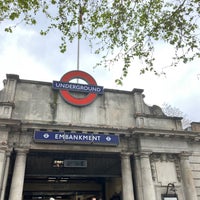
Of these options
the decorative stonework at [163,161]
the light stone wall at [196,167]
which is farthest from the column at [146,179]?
the light stone wall at [196,167]

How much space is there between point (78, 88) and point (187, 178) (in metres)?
10.5

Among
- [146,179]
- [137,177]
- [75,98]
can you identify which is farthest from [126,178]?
[75,98]

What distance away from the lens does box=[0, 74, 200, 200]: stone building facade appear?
619 inches

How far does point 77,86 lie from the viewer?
18188mm

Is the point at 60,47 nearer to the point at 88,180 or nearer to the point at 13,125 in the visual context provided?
the point at 13,125

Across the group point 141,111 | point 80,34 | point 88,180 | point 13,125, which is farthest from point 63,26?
point 88,180

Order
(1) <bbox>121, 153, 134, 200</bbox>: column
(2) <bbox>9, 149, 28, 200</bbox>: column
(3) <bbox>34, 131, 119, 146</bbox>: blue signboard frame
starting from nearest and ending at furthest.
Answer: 1. (2) <bbox>9, 149, 28, 200</bbox>: column
2. (3) <bbox>34, 131, 119, 146</bbox>: blue signboard frame
3. (1) <bbox>121, 153, 134, 200</bbox>: column

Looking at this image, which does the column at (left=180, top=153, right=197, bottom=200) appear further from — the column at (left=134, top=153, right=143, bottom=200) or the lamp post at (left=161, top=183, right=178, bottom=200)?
the column at (left=134, top=153, right=143, bottom=200)

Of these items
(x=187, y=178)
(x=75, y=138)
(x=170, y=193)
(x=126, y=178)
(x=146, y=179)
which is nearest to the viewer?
(x=75, y=138)

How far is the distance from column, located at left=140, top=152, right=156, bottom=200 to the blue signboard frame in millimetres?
2382

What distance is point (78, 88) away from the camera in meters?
18.1

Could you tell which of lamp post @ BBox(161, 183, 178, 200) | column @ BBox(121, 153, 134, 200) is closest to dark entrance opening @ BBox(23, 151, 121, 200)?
column @ BBox(121, 153, 134, 200)

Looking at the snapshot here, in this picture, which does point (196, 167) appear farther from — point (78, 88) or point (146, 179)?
point (78, 88)

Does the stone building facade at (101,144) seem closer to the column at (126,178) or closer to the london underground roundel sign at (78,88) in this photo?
the column at (126,178)
